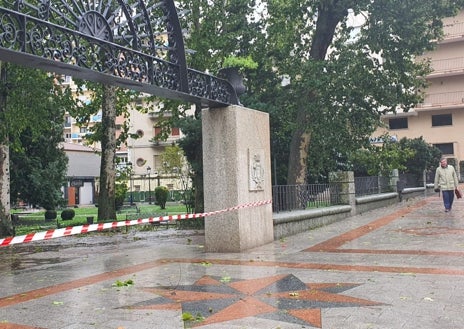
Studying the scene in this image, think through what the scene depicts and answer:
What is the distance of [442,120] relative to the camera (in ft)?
161

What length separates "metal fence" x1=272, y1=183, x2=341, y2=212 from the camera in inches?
484

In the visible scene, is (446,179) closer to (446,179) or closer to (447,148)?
(446,179)

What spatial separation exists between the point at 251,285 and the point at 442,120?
157ft

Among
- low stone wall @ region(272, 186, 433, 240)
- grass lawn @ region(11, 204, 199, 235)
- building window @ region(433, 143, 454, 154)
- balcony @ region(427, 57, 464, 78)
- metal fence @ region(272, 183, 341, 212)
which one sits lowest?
grass lawn @ region(11, 204, 199, 235)

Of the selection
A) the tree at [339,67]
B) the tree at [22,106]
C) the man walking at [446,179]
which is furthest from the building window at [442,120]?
the tree at [22,106]

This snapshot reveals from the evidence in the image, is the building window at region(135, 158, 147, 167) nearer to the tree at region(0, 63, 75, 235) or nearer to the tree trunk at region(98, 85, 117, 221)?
the tree at region(0, 63, 75, 235)

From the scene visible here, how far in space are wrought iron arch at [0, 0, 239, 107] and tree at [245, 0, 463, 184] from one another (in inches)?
264

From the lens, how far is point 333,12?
17.3 m

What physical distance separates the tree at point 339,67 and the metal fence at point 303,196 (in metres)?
1.78

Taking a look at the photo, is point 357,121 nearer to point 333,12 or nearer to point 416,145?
point 333,12

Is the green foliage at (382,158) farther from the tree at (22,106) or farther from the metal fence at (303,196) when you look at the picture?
the tree at (22,106)

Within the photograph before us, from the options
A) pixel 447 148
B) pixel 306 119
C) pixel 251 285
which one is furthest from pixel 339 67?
pixel 447 148

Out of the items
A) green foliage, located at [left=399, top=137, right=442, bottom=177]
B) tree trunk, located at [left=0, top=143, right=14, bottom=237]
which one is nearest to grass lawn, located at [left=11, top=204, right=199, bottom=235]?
tree trunk, located at [left=0, top=143, right=14, bottom=237]

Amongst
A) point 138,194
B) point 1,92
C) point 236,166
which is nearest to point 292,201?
point 236,166
